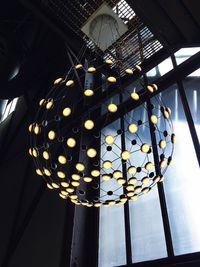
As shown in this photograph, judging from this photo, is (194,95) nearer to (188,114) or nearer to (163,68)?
(188,114)

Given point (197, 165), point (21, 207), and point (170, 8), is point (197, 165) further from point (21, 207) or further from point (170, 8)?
point (21, 207)

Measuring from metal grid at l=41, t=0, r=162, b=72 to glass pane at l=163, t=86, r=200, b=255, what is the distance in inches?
43.2

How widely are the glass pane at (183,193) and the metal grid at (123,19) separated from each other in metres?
1.10

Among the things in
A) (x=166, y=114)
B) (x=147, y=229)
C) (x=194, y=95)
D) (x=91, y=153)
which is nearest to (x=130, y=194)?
(x=91, y=153)

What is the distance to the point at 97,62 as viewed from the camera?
14.5 feet

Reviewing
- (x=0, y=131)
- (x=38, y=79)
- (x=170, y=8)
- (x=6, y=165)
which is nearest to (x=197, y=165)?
(x=170, y=8)

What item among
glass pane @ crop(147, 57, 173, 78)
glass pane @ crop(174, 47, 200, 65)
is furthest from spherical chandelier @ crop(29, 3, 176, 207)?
glass pane @ crop(174, 47, 200, 65)

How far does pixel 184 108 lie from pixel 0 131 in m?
7.20

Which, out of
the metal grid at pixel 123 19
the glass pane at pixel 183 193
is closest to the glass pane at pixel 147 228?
the glass pane at pixel 183 193

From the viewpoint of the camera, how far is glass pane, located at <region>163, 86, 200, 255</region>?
356 centimetres

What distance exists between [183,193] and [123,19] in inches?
99.5

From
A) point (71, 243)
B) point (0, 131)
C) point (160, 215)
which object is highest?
point (0, 131)

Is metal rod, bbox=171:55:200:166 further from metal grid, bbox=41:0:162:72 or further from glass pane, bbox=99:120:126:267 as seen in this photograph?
glass pane, bbox=99:120:126:267

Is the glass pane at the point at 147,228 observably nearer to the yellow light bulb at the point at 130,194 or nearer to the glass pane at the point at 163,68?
the yellow light bulb at the point at 130,194
